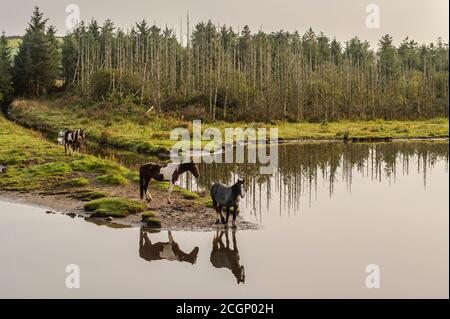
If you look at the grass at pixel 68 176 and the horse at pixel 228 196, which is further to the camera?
the grass at pixel 68 176

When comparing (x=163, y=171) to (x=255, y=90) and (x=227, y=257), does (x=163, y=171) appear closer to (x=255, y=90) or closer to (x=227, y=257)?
(x=227, y=257)

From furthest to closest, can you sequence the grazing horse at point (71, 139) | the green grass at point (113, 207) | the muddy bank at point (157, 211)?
the grazing horse at point (71, 139) < the green grass at point (113, 207) < the muddy bank at point (157, 211)

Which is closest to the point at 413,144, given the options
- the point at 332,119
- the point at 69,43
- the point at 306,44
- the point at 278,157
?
the point at 278,157

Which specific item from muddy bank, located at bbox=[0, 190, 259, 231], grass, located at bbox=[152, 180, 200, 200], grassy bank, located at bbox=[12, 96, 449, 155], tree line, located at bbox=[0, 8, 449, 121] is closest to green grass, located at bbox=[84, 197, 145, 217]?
muddy bank, located at bbox=[0, 190, 259, 231]

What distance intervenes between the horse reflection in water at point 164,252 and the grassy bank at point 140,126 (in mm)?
21662

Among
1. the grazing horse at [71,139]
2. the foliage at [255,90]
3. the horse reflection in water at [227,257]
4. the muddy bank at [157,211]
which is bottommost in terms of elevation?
the horse reflection in water at [227,257]

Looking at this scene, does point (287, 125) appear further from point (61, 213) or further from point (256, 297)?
point (256, 297)

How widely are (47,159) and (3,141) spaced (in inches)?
404

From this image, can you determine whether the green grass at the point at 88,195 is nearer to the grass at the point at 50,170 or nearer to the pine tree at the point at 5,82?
the grass at the point at 50,170

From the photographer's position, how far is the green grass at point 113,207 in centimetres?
1881

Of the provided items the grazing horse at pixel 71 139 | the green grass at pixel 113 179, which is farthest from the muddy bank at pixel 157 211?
the grazing horse at pixel 71 139

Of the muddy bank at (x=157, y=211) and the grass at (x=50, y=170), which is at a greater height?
the grass at (x=50, y=170)

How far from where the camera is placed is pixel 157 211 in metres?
19.2

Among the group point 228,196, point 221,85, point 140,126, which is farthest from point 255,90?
point 228,196
